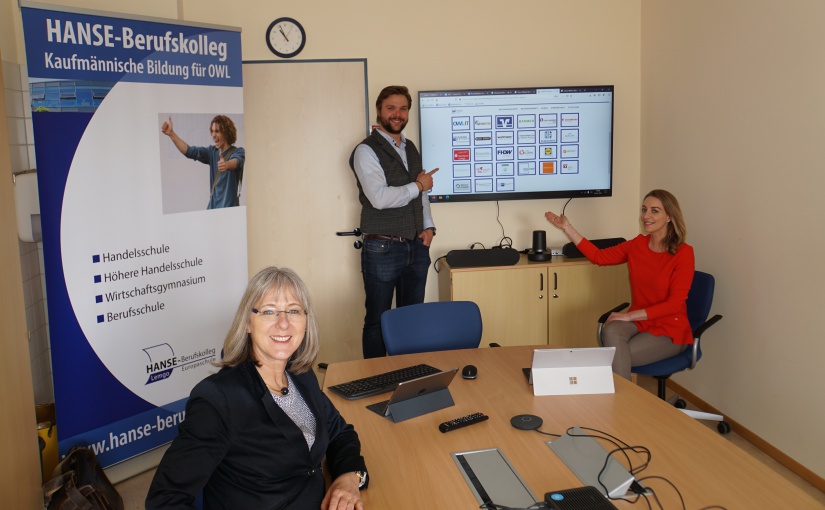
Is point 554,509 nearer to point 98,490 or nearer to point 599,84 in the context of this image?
point 98,490

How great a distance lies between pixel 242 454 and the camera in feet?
6.18

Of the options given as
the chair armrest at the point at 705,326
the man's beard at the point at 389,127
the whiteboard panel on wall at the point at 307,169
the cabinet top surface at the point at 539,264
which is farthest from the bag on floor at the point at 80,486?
the chair armrest at the point at 705,326

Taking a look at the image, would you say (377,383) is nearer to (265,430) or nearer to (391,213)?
(265,430)

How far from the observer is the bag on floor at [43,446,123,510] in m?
2.99

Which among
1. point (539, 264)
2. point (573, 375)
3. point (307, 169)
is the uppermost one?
point (307, 169)

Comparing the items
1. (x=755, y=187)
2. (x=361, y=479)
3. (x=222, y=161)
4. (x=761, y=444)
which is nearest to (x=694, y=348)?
(x=761, y=444)

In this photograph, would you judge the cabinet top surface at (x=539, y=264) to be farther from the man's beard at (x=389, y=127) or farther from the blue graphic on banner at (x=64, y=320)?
the blue graphic on banner at (x=64, y=320)

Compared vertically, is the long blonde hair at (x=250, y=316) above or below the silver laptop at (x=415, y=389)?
above

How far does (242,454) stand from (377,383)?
0.87 metres

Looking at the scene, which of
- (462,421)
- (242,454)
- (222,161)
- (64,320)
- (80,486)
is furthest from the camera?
(222,161)

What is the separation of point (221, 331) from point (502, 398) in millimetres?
2023

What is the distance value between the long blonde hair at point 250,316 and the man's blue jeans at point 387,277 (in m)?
2.30

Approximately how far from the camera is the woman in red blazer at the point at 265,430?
5.84 ft

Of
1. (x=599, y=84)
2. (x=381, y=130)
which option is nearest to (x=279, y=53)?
(x=381, y=130)
